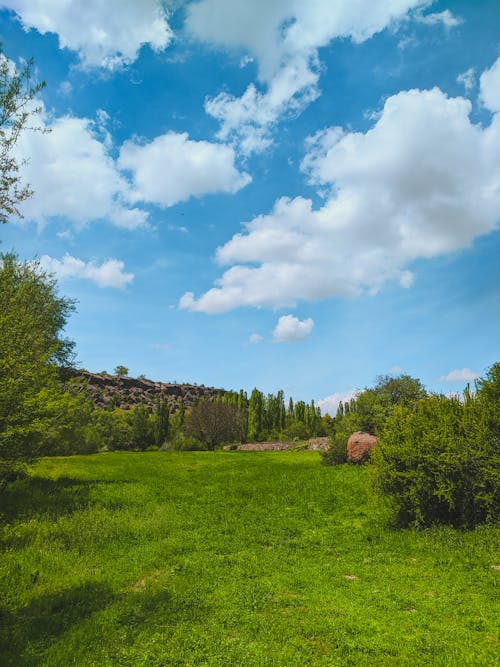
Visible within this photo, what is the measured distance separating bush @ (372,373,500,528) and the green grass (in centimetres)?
130

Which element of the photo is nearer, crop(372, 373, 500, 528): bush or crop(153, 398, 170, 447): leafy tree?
crop(372, 373, 500, 528): bush

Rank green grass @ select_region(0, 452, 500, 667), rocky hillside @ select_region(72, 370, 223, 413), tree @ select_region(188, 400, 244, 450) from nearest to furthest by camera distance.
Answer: green grass @ select_region(0, 452, 500, 667) < tree @ select_region(188, 400, 244, 450) < rocky hillside @ select_region(72, 370, 223, 413)

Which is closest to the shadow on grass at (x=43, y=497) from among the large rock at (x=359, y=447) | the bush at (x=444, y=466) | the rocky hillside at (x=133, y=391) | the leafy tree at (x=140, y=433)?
the bush at (x=444, y=466)

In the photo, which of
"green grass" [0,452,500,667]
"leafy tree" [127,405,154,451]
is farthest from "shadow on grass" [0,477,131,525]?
"leafy tree" [127,405,154,451]

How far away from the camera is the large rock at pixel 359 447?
29.4m

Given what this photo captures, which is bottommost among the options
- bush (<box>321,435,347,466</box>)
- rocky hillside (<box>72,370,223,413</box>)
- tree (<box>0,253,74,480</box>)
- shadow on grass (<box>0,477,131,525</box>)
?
shadow on grass (<box>0,477,131,525</box>)

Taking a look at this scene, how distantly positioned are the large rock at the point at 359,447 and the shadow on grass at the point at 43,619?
21750 mm

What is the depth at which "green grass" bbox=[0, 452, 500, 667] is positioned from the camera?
312 inches

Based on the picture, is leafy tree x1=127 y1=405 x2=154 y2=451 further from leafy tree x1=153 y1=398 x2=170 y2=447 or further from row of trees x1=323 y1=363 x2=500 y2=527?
row of trees x1=323 y1=363 x2=500 y2=527

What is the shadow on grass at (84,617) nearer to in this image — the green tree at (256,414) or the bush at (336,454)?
the bush at (336,454)

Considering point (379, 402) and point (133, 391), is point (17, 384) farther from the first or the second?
point (133, 391)

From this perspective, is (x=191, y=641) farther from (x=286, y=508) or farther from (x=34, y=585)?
(x=286, y=508)

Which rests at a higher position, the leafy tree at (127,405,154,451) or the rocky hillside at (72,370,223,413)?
the rocky hillside at (72,370,223,413)

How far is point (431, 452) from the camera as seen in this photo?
1566cm
